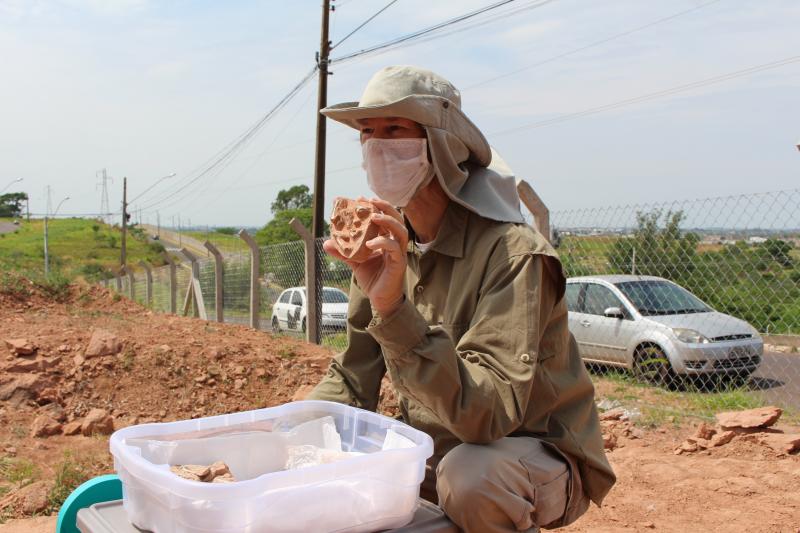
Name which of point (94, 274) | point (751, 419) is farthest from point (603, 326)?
point (94, 274)

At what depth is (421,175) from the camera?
220 cm

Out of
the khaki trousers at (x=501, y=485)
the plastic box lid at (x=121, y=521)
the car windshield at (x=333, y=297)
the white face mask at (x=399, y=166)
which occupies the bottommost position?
the car windshield at (x=333, y=297)

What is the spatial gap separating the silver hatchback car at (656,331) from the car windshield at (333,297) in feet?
8.45

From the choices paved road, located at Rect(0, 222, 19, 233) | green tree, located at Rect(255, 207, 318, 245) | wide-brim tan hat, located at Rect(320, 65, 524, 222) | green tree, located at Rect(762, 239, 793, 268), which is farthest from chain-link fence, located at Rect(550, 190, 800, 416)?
paved road, located at Rect(0, 222, 19, 233)

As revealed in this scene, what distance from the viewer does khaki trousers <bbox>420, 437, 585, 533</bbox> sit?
1.87 metres

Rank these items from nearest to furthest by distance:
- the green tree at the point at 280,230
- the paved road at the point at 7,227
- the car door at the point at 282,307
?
the car door at the point at 282,307 < the green tree at the point at 280,230 < the paved road at the point at 7,227

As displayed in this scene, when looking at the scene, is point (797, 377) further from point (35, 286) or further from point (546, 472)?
point (35, 286)

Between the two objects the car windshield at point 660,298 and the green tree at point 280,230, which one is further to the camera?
the green tree at point 280,230

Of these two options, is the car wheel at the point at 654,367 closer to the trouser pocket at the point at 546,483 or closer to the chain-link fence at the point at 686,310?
the chain-link fence at the point at 686,310

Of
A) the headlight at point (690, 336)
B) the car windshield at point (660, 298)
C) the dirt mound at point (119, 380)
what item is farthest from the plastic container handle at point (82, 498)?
the headlight at point (690, 336)

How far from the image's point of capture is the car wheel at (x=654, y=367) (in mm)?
7426

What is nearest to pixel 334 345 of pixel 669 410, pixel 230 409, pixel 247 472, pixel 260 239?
pixel 230 409

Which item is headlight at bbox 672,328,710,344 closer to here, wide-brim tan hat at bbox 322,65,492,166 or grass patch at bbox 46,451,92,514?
grass patch at bbox 46,451,92,514

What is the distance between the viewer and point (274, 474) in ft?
5.24
